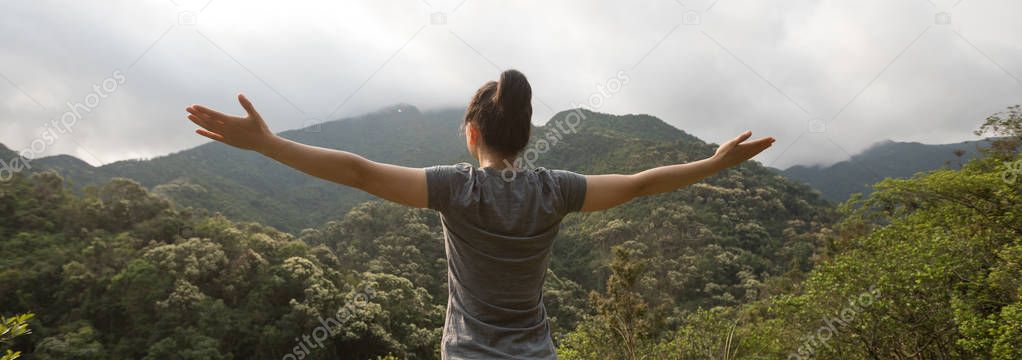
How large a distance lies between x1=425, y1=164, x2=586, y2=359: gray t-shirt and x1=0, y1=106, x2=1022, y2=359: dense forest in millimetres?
1932

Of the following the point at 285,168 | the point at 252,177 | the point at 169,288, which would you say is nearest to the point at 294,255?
the point at 169,288

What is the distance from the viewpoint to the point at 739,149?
Result: 1.50 m

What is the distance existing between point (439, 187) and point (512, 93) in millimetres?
264

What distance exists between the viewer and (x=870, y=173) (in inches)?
2584

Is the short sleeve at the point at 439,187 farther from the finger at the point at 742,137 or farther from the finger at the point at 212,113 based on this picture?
the finger at the point at 742,137

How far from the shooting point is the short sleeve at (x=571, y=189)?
125 cm

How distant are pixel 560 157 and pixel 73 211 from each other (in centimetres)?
3504

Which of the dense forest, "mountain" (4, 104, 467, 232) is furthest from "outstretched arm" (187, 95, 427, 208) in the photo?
"mountain" (4, 104, 467, 232)

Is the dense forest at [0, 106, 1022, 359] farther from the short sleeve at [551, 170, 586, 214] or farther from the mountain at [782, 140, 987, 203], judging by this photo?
the mountain at [782, 140, 987, 203]

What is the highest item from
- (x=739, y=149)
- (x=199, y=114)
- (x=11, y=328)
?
(x=199, y=114)

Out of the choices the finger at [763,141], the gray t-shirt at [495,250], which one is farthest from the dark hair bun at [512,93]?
the finger at [763,141]

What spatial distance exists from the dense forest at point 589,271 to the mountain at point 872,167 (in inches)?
958

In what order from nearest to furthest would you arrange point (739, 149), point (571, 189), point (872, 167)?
1. point (571, 189)
2. point (739, 149)
3. point (872, 167)

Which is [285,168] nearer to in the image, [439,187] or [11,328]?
[11,328]
